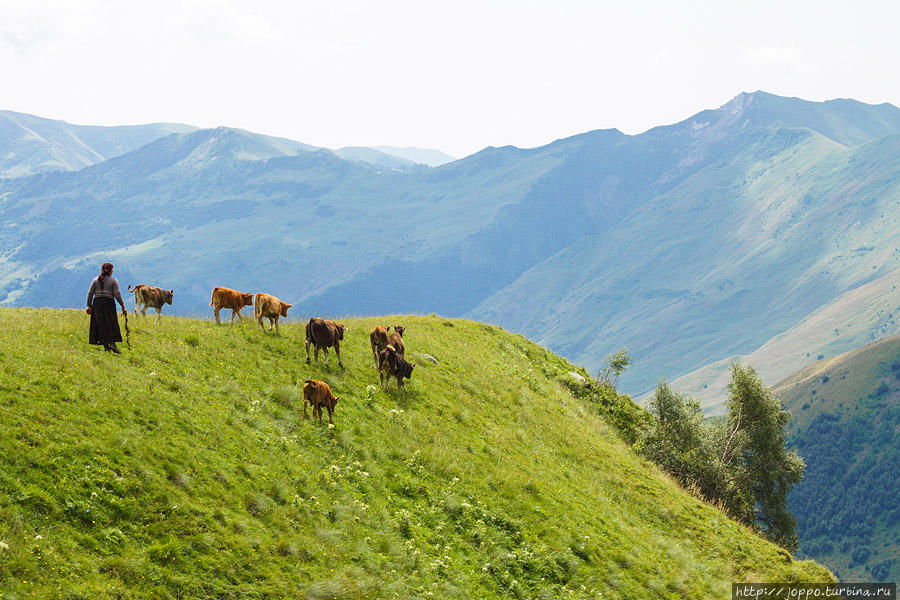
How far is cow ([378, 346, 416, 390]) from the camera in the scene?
27984 millimetres

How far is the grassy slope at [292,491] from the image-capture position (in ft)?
47.3

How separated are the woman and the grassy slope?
0.62 m

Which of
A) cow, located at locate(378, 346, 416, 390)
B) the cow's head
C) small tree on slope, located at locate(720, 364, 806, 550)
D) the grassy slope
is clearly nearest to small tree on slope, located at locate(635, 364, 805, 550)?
small tree on slope, located at locate(720, 364, 806, 550)

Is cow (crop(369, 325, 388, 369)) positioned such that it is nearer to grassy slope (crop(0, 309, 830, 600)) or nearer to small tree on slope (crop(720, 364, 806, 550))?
grassy slope (crop(0, 309, 830, 600))

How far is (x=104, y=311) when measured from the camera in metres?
21.9

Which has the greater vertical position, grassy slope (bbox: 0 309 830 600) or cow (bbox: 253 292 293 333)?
cow (bbox: 253 292 293 333)

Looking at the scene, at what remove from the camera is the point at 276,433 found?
21.3 m

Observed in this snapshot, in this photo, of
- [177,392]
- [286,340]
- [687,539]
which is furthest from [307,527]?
[687,539]

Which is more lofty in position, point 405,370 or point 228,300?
point 228,300

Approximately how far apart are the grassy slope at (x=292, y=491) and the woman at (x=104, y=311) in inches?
24.4

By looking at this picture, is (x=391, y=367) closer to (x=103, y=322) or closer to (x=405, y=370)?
(x=405, y=370)

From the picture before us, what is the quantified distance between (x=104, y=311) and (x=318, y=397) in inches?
296

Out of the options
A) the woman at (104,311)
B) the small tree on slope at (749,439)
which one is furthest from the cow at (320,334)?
the small tree on slope at (749,439)

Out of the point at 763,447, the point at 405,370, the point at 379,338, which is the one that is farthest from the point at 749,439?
the point at 379,338
